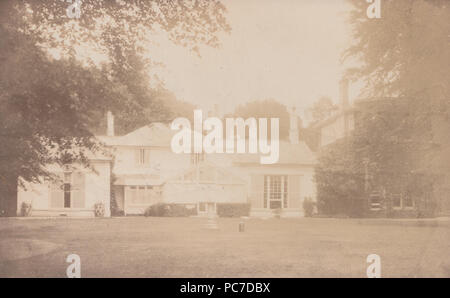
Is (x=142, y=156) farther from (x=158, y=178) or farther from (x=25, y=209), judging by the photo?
(x=25, y=209)

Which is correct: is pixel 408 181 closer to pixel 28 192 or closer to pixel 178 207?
pixel 178 207

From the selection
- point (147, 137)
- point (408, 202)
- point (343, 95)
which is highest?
point (343, 95)

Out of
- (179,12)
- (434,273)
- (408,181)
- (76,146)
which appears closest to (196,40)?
(179,12)

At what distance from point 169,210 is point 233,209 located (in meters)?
0.62

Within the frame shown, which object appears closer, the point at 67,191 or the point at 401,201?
the point at 67,191

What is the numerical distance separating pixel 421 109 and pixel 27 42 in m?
3.85

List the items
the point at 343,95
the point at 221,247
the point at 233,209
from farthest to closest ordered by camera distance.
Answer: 1. the point at 343,95
2. the point at 233,209
3. the point at 221,247

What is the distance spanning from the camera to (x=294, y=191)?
4.57 m

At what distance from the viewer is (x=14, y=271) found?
4254 mm

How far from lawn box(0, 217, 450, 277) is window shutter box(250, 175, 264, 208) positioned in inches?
7.9

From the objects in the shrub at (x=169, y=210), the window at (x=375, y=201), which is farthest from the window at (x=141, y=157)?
the window at (x=375, y=201)

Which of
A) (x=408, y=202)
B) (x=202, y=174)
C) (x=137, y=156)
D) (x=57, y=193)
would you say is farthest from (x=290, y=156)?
(x=57, y=193)
